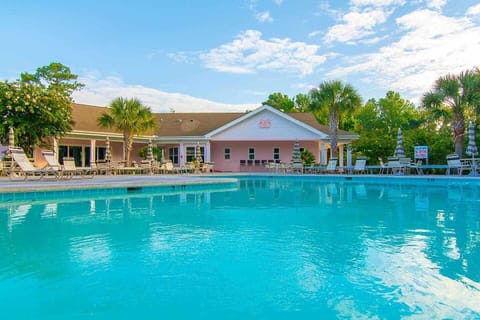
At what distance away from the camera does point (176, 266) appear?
4.27 meters

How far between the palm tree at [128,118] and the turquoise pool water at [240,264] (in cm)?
1289

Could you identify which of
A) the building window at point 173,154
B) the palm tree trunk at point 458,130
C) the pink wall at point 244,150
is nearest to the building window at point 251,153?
the pink wall at point 244,150

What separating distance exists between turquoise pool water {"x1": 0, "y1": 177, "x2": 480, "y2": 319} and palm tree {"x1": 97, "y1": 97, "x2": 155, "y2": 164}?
1289 centimetres

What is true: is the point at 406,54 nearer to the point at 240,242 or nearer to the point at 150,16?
the point at 150,16

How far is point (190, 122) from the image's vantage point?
27.4m

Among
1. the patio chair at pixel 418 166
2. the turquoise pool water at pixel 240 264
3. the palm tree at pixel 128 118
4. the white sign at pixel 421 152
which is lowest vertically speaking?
the turquoise pool water at pixel 240 264

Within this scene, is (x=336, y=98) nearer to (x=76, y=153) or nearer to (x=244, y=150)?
(x=244, y=150)

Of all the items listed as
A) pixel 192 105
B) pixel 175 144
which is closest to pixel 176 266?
pixel 175 144

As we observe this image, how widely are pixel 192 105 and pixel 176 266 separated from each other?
121ft

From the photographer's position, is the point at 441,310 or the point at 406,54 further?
the point at 406,54

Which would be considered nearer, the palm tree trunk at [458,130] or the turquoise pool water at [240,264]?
the turquoise pool water at [240,264]

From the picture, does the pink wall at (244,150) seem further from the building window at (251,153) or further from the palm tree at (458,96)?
the palm tree at (458,96)

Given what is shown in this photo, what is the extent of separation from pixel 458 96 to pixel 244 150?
13.9 metres

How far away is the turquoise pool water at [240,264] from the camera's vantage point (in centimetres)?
317
